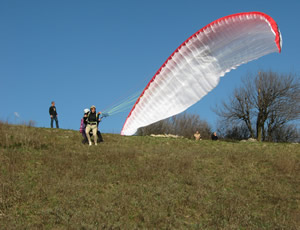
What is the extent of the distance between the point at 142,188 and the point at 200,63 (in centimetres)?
692

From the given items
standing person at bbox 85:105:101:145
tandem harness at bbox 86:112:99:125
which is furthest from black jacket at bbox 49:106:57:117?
tandem harness at bbox 86:112:99:125

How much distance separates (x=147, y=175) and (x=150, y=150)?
4818mm

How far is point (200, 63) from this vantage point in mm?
15805

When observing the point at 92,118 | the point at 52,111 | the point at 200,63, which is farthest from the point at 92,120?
the point at 52,111

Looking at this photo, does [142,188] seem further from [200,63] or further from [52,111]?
[52,111]

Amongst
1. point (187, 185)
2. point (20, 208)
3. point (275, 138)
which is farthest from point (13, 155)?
point (275, 138)

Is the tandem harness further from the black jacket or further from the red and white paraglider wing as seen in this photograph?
the black jacket

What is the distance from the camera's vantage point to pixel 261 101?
143ft

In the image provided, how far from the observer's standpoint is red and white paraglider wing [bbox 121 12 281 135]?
14.2 meters

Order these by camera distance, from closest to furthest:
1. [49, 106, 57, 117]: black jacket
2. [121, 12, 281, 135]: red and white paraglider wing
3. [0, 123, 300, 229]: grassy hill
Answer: [0, 123, 300, 229]: grassy hill
[121, 12, 281, 135]: red and white paraglider wing
[49, 106, 57, 117]: black jacket

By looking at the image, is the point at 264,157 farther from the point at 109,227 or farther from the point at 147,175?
the point at 109,227

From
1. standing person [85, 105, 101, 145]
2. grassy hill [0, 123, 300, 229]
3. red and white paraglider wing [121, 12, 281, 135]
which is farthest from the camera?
standing person [85, 105, 101, 145]

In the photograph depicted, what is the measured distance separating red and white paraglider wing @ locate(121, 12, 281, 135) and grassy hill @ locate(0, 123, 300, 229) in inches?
76.3

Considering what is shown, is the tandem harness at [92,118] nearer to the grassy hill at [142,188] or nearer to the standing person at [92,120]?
the standing person at [92,120]
